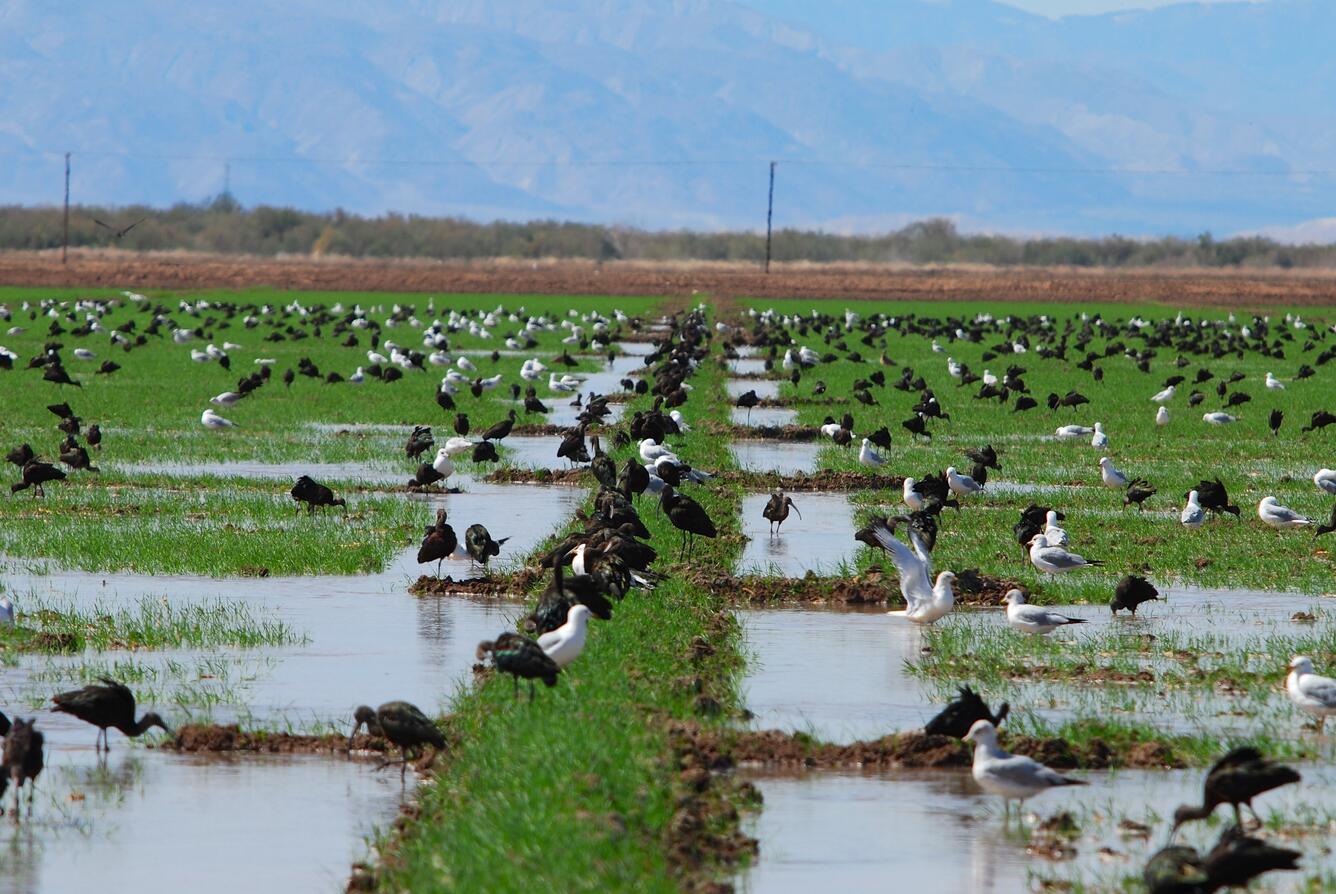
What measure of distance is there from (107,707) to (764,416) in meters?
24.1

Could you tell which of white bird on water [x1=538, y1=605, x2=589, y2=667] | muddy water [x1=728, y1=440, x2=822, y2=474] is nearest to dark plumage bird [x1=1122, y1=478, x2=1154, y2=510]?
muddy water [x1=728, y1=440, x2=822, y2=474]

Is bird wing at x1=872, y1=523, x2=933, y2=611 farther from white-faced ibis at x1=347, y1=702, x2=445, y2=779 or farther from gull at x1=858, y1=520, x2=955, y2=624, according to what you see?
white-faced ibis at x1=347, y1=702, x2=445, y2=779

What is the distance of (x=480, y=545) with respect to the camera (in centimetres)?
1648

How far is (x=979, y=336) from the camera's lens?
59.6m

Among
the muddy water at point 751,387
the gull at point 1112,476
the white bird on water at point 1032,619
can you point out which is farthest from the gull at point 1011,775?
the muddy water at point 751,387

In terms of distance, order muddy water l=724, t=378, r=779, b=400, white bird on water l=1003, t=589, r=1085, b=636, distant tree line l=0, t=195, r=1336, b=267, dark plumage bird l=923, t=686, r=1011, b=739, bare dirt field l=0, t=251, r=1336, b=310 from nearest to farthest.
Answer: dark plumage bird l=923, t=686, r=1011, b=739 → white bird on water l=1003, t=589, r=1085, b=636 → muddy water l=724, t=378, r=779, b=400 → bare dirt field l=0, t=251, r=1336, b=310 → distant tree line l=0, t=195, r=1336, b=267

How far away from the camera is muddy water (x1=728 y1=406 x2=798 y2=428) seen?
108ft

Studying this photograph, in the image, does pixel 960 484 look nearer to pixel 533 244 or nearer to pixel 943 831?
pixel 943 831

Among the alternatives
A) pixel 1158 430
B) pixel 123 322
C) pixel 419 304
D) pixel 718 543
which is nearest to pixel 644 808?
pixel 718 543

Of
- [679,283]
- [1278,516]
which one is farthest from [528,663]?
[679,283]

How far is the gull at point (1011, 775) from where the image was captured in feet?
31.8

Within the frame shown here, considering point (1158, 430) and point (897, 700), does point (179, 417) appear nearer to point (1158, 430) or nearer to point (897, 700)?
point (1158, 430)

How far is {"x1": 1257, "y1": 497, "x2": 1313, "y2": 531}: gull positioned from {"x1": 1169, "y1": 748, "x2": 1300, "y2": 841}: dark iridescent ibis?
36.9 ft

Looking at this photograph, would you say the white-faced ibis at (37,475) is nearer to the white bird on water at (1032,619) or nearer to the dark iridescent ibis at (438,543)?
the dark iridescent ibis at (438,543)
